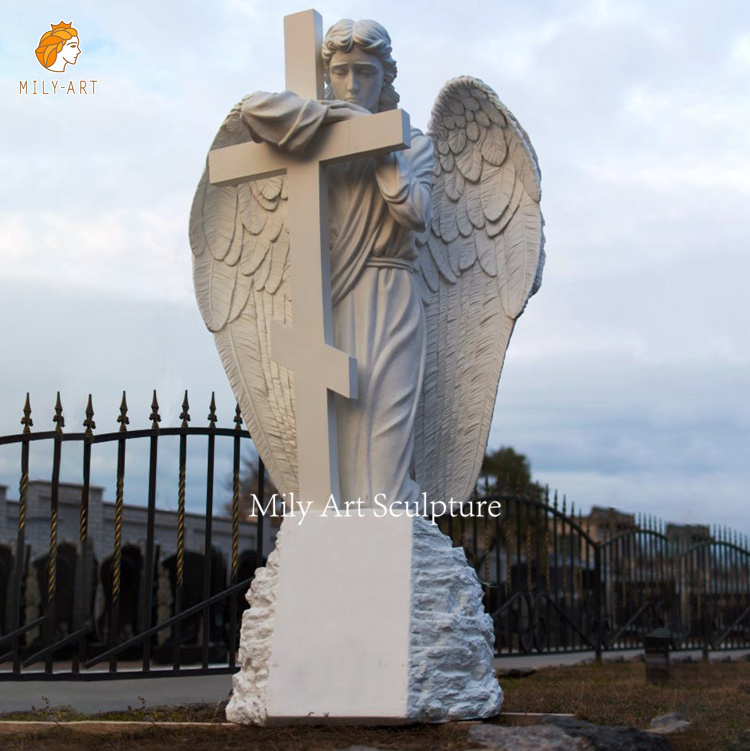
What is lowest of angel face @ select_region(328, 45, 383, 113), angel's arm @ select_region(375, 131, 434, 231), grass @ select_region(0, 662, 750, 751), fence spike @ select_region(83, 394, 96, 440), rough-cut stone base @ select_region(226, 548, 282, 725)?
grass @ select_region(0, 662, 750, 751)

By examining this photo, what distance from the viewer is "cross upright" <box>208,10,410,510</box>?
4648 millimetres

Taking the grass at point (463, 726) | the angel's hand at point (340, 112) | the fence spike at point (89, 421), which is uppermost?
the angel's hand at point (340, 112)

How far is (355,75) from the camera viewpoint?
4988 millimetres

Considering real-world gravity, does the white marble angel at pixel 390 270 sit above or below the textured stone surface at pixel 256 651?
above

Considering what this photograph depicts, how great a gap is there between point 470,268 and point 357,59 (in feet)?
3.95

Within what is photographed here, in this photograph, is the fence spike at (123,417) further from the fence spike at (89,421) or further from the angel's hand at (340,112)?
the angel's hand at (340,112)

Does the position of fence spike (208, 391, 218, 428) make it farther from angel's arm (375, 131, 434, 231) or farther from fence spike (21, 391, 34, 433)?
angel's arm (375, 131, 434, 231)

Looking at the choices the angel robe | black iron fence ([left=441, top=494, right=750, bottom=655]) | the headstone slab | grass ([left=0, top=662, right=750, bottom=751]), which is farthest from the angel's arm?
black iron fence ([left=441, top=494, right=750, bottom=655])

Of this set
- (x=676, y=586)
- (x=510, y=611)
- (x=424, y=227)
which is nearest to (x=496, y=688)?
(x=424, y=227)

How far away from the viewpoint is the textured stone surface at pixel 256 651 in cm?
436

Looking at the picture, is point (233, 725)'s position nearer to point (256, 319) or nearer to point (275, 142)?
point (256, 319)

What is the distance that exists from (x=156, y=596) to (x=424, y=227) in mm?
13769

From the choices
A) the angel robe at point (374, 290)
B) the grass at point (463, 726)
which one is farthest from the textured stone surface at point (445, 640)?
the angel robe at point (374, 290)

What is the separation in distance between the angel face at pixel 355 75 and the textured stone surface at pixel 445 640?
6.80ft
